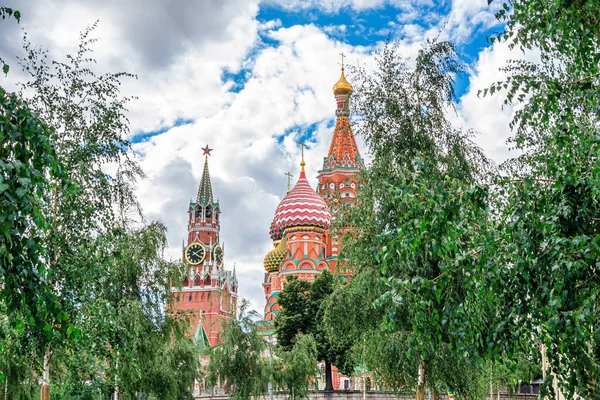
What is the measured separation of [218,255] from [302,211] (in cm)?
3014

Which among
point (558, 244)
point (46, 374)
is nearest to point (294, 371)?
point (46, 374)

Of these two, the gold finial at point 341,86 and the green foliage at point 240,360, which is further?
the gold finial at point 341,86

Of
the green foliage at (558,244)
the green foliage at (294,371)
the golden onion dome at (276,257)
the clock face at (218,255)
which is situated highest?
the clock face at (218,255)

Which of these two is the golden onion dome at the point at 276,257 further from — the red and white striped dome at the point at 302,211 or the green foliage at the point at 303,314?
the green foliage at the point at 303,314

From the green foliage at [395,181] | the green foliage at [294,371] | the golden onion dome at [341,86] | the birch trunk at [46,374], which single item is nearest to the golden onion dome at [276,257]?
the golden onion dome at [341,86]

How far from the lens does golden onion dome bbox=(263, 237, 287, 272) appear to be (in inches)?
2931

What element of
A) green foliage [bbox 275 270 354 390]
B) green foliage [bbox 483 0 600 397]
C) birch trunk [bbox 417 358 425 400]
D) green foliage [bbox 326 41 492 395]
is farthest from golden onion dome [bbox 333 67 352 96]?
green foliage [bbox 483 0 600 397]

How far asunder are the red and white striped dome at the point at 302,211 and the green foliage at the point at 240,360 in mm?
36331

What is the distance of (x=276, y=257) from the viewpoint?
74.7 meters

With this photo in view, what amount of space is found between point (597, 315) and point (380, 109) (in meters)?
13.1

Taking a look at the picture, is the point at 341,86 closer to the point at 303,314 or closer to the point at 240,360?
the point at 303,314

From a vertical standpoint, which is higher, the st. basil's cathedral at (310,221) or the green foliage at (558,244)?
the st. basil's cathedral at (310,221)

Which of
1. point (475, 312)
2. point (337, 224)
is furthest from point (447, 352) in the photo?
point (475, 312)

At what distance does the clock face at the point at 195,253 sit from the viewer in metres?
94.9
